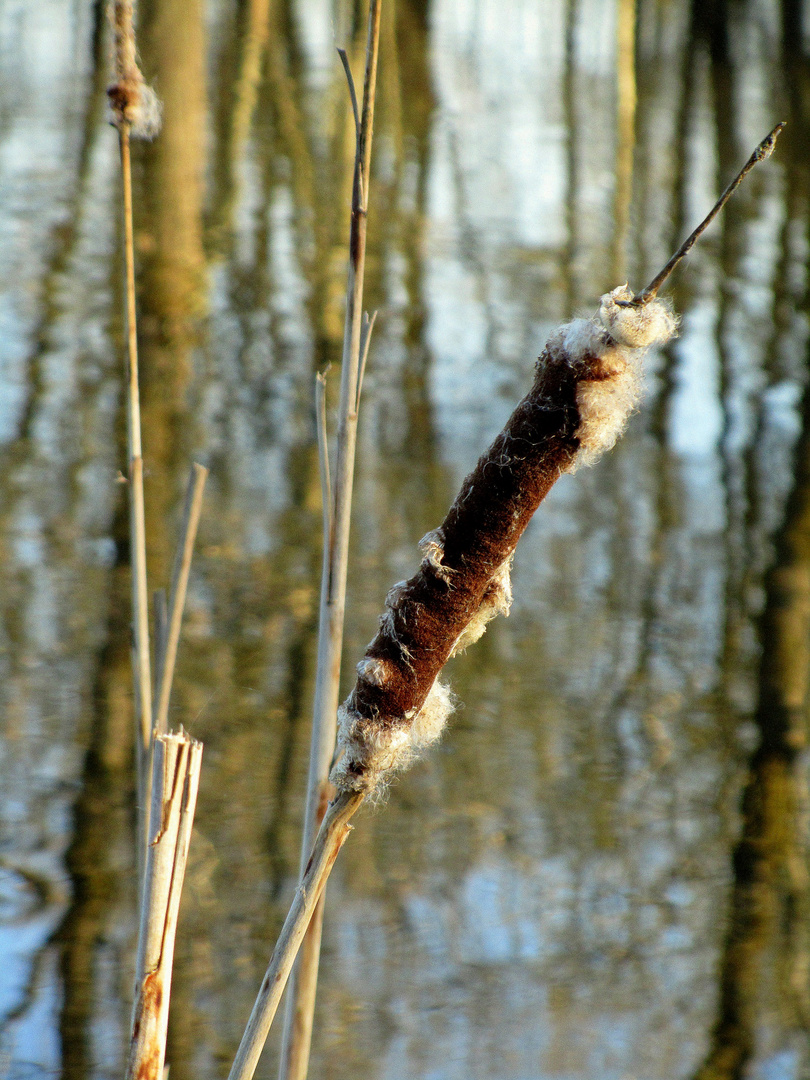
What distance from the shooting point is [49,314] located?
184cm

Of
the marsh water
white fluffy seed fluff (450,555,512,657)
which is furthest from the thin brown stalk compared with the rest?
white fluffy seed fluff (450,555,512,657)

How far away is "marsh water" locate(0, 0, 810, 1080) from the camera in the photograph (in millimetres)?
947

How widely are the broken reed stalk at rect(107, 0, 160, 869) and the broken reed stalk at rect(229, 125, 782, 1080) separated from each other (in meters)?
0.20

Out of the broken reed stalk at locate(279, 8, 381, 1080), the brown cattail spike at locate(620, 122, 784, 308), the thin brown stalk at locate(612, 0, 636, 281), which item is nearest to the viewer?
the brown cattail spike at locate(620, 122, 784, 308)

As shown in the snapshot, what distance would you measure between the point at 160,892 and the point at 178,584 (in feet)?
0.60

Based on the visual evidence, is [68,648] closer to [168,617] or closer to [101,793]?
[101,793]

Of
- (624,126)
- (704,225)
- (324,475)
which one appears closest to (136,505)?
(324,475)

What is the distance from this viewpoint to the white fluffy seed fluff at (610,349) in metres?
0.28

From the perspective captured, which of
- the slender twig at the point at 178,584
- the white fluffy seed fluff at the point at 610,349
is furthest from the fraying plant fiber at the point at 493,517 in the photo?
the slender twig at the point at 178,584

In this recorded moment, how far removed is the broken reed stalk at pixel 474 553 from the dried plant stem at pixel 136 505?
0.66 ft

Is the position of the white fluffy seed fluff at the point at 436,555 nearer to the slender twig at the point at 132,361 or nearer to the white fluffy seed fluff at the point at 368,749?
the white fluffy seed fluff at the point at 368,749

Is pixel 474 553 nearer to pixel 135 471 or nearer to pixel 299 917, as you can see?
pixel 299 917

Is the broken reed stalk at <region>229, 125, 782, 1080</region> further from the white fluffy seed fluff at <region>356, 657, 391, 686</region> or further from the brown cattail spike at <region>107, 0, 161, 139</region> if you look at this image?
the brown cattail spike at <region>107, 0, 161, 139</region>

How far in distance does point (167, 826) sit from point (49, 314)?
1.73 meters
